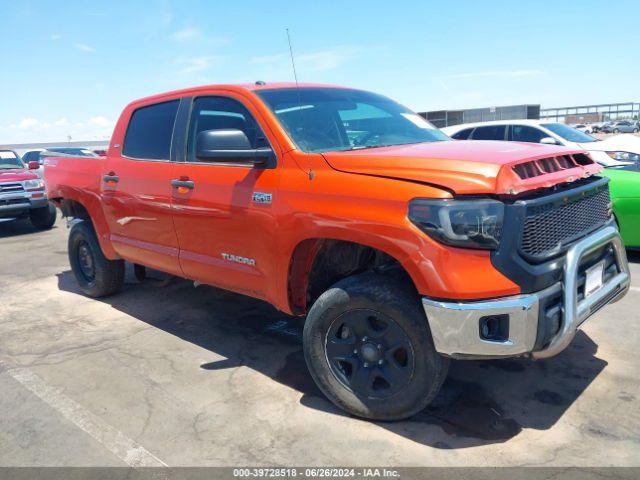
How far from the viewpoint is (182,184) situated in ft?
13.2

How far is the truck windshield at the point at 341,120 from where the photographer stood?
358 centimetres

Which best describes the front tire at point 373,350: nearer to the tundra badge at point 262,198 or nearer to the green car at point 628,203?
the tundra badge at point 262,198

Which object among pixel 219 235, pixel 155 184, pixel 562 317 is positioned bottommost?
pixel 562 317

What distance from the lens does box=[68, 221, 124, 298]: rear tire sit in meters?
5.54

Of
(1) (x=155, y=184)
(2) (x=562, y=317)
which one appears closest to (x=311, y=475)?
(2) (x=562, y=317)

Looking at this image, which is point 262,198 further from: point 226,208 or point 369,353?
point 369,353

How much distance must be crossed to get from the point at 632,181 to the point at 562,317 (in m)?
4.03

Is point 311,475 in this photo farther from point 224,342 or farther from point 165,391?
point 224,342

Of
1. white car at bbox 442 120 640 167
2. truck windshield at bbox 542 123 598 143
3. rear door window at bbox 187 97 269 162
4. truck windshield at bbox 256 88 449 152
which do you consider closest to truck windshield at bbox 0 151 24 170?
rear door window at bbox 187 97 269 162

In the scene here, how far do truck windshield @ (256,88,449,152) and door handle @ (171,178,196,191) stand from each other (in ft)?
2.68

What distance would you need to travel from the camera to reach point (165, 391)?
359cm

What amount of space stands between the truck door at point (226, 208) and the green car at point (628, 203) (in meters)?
4.35

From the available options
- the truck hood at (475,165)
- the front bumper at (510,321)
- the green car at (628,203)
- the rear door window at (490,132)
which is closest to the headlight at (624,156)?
the rear door window at (490,132)

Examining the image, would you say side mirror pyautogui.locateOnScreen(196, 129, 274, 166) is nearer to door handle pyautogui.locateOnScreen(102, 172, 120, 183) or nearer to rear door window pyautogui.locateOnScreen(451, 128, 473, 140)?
door handle pyautogui.locateOnScreen(102, 172, 120, 183)
